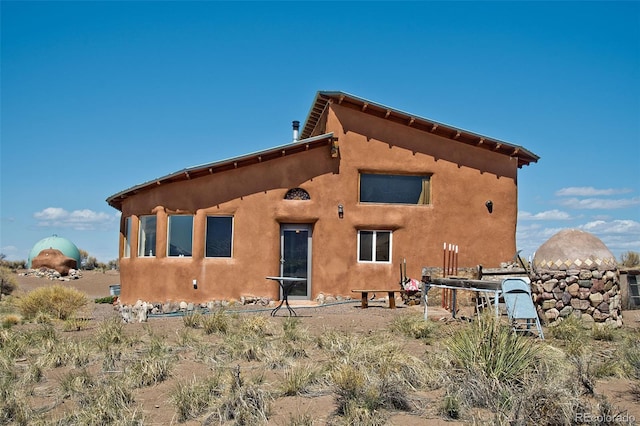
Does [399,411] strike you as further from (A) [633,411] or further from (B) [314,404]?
(A) [633,411]

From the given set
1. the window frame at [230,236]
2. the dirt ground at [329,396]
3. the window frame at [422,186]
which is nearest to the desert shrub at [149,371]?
the dirt ground at [329,396]

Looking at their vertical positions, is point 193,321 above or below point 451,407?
above

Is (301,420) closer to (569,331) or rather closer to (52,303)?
(569,331)

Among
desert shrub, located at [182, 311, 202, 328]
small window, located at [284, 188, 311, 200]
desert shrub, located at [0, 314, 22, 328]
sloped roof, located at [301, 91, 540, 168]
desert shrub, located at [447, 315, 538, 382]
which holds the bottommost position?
desert shrub, located at [0, 314, 22, 328]

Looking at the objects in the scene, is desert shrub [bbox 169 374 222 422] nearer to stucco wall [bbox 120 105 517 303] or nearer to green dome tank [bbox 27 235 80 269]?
stucco wall [bbox 120 105 517 303]

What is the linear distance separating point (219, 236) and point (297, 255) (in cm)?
240

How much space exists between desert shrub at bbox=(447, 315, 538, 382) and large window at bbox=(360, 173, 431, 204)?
1098 cm

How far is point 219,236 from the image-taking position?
57.9ft

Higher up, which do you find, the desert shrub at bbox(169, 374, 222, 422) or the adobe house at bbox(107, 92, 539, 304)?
the adobe house at bbox(107, 92, 539, 304)

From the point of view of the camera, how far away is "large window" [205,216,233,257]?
17.6 m

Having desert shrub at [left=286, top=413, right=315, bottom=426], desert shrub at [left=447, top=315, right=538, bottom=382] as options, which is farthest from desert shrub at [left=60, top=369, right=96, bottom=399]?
desert shrub at [left=447, top=315, right=538, bottom=382]

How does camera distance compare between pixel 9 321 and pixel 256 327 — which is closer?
pixel 256 327

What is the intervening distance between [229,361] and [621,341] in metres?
6.71

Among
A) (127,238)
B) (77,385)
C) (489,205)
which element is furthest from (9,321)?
(489,205)
